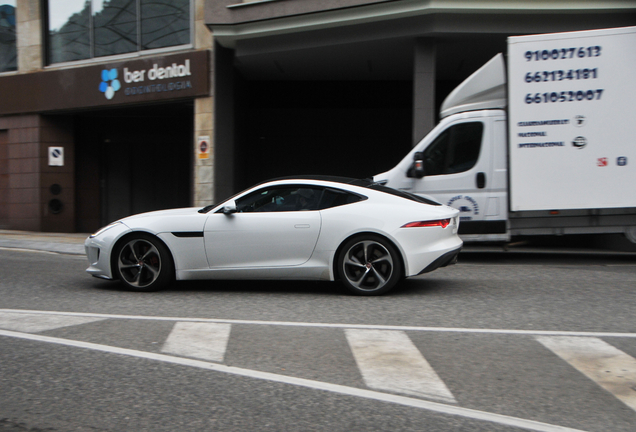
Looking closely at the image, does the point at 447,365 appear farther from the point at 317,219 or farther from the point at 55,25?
the point at 55,25

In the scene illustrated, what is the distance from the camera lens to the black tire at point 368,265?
6.65m

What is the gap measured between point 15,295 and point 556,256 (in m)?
8.77

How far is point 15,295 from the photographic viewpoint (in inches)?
275

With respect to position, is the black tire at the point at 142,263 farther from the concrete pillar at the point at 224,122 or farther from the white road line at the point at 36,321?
the concrete pillar at the point at 224,122

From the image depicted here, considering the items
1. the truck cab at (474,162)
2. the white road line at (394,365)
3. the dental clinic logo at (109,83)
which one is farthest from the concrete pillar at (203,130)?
the white road line at (394,365)

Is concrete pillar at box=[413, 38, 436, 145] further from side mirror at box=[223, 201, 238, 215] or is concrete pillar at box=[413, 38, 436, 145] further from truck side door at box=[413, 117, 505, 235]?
side mirror at box=[223, 201, 238, 215]

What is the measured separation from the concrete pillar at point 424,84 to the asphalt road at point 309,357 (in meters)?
6.42

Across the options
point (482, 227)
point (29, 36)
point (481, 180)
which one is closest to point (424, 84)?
point (481, 180)

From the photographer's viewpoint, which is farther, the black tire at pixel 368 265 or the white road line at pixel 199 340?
the black tire at pixel 368 265

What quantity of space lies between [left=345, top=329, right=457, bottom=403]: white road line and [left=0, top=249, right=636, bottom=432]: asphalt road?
0.06 feet

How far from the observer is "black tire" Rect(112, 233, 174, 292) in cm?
700

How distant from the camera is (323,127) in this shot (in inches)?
736

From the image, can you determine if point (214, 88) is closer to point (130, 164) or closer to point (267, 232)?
point (130, 164)

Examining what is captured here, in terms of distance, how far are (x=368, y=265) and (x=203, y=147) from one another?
9555 mm
